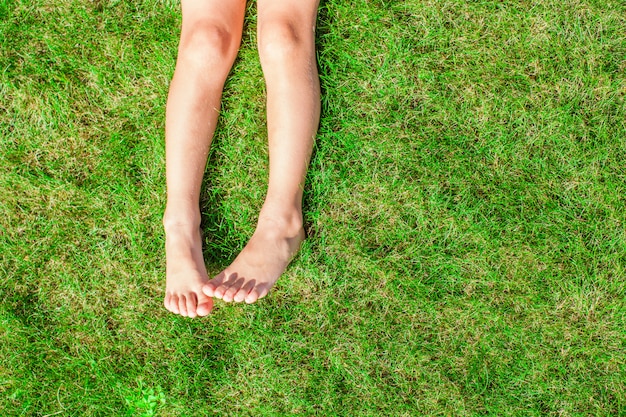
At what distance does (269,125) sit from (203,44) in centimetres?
46

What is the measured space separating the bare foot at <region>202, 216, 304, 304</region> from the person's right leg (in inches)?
5.2

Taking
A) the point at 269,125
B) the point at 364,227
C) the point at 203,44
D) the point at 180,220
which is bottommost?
the point at 364,227

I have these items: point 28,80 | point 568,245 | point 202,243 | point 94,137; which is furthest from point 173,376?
point 568,245

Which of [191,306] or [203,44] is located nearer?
[191,306]

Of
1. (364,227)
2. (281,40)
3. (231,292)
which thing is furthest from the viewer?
(364,227)

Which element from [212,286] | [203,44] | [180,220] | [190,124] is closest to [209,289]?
[212,286]

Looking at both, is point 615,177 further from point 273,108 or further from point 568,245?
point 273,108

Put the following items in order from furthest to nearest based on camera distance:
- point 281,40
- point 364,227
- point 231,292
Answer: point 364,227, point 281,40, point 231,292

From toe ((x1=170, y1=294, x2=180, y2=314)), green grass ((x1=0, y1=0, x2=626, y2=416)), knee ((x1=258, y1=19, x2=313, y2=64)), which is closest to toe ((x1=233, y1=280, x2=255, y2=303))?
toe ((x1=170, y1=294, x2=180, y2=314))

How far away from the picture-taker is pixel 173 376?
236cm

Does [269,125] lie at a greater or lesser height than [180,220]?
greater

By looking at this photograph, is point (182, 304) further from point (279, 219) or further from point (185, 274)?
point (279, 219)

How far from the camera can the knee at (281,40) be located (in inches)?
83.0

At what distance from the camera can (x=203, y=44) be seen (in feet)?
7.03
